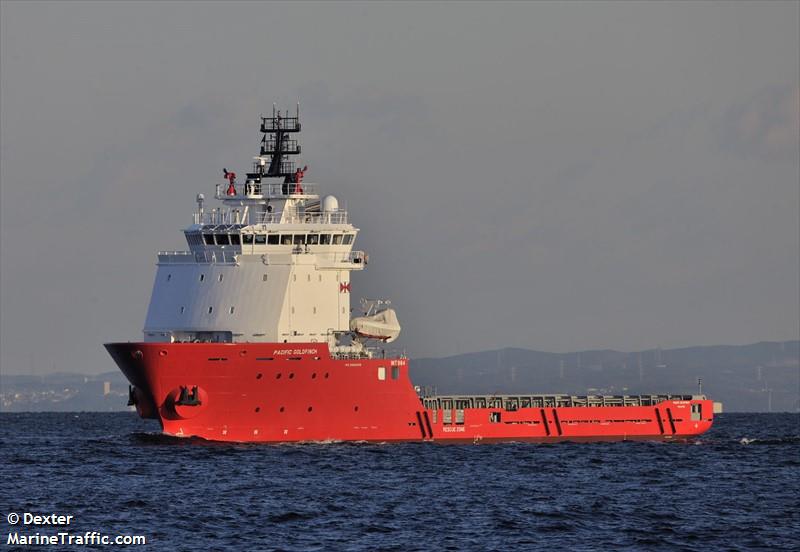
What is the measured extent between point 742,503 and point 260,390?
1833cm

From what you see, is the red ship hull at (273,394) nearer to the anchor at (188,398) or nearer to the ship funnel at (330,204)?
the anchor at (188,398)

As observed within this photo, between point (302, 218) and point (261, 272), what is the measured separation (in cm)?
368

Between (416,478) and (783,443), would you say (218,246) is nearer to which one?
(416,478)

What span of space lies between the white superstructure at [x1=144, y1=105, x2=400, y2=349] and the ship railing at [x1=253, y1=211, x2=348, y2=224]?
0.13ft

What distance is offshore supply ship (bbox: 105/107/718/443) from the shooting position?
54.7 meters

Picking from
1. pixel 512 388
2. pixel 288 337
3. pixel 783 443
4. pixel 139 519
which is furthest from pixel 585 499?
pixel 512 388

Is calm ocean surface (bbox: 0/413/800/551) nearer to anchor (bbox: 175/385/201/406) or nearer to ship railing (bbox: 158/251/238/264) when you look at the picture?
anchor (bbox: 175/385/201/406)

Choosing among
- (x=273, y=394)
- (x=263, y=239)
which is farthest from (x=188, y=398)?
(x=263, y=239)

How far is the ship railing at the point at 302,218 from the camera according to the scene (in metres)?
59.7

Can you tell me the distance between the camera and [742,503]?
44.2 m

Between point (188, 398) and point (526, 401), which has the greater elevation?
point (526, 401)

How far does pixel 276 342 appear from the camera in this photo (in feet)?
184

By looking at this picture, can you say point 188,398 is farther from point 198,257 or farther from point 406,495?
point 406,495

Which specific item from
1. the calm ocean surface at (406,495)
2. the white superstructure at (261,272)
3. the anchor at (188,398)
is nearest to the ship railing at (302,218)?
the white superstructure at (261,272)
